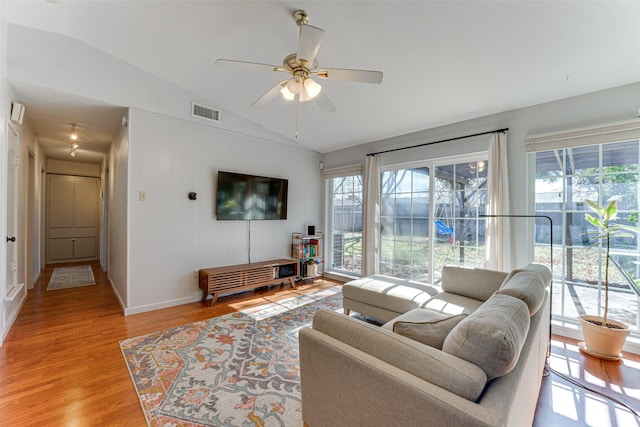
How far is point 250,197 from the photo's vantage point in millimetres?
4395

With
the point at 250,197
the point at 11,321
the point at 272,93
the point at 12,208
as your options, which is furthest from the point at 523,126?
the point at 11,321

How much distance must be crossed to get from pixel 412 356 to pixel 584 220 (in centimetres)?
305

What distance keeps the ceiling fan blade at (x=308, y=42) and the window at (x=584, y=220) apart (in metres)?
2.85

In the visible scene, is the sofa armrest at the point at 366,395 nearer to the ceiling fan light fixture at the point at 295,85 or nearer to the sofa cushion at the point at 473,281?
the ceiling fan light fixture at the point at 295,85

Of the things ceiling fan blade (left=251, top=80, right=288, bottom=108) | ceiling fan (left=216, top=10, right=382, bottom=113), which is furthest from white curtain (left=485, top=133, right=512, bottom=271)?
ceiling fan blade (left=251, top=80, right=288, bottom=108)

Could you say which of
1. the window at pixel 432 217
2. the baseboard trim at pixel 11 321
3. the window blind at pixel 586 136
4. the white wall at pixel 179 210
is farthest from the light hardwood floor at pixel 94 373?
the window blind at pixel 586 136

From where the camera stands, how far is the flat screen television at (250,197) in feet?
13.4

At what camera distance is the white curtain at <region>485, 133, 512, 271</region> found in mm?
3146

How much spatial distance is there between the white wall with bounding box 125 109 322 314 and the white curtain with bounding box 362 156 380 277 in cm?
170

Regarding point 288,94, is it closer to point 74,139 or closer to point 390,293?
point 390,293

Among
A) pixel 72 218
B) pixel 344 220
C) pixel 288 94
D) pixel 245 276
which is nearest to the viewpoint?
pixel 288 94

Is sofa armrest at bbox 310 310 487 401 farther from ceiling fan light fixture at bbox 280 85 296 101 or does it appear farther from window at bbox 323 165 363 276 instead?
window at bbox 323 165 363 276

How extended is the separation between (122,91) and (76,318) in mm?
2741

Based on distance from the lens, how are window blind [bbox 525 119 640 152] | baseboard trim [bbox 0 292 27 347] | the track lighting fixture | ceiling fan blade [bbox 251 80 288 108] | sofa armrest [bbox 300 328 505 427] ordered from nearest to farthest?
sofa armrest [bbox 300 328 505 427], ceiling fan blade [bbox 251 80 288 108], window blind [bbox 525 119 640 152], baseboard trim [bbox 0 292 27 347], the track lighting fixture
